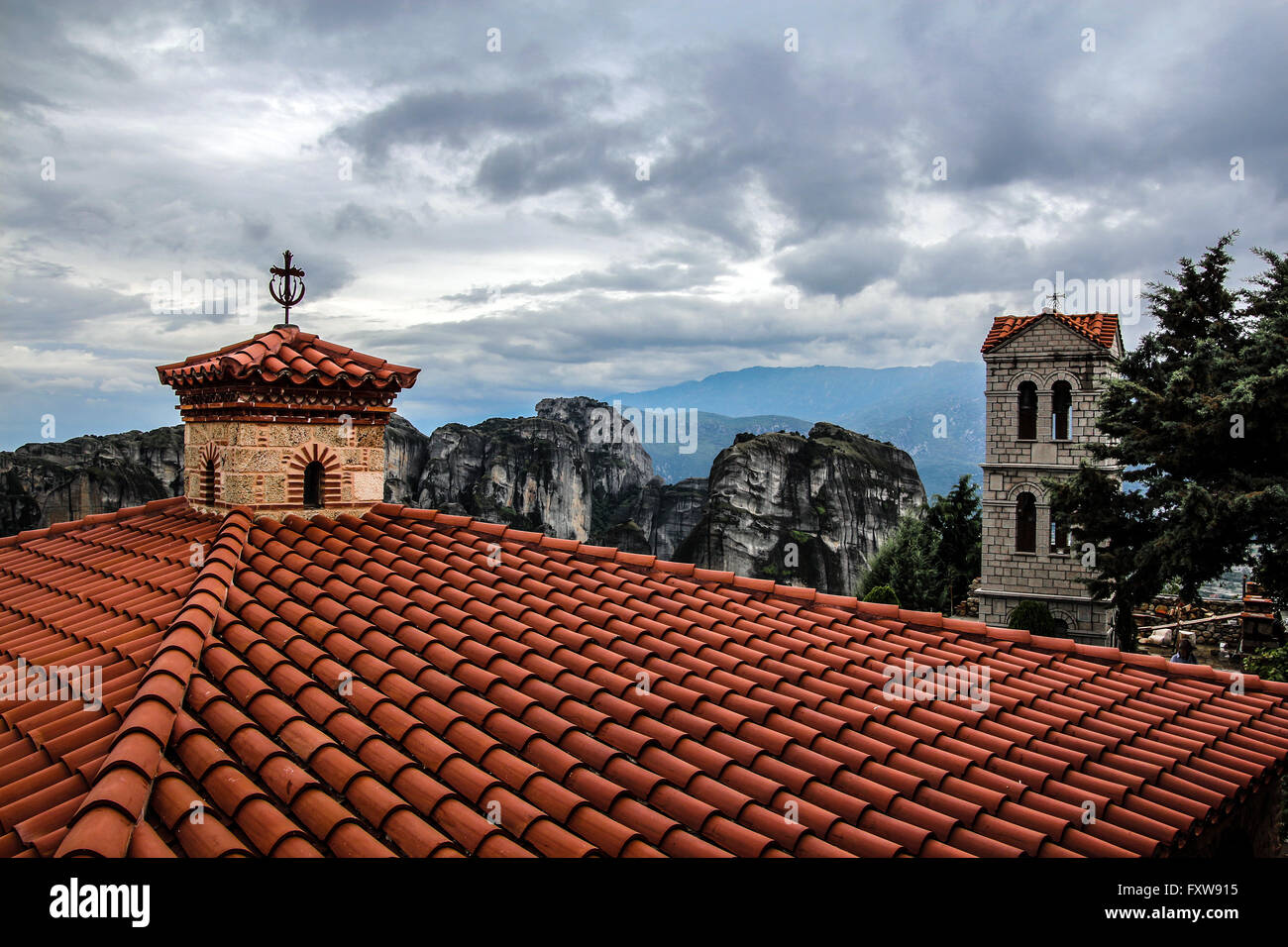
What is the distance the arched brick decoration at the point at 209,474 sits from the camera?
8.62 m

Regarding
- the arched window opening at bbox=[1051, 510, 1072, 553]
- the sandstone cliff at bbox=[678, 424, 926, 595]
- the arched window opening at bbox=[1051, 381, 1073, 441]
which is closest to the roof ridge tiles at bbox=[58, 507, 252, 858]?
the arched window opening at bbox=[1051, 510, 1072, 553]

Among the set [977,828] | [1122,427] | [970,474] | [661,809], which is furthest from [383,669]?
[970,474]

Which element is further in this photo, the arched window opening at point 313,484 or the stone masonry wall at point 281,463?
the arched window opening at point 313,484

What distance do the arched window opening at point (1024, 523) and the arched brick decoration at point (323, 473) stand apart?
2337 centimetres

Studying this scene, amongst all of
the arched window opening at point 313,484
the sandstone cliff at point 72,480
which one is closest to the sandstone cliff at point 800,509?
the sandstone cliff at point 72,480

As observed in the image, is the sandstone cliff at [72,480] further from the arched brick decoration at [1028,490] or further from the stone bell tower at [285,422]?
the arched brick decoration at [1028,490]

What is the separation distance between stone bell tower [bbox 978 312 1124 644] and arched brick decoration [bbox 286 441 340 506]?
22.9 m

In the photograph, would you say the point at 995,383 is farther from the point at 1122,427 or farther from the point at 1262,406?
the point at 1262,406

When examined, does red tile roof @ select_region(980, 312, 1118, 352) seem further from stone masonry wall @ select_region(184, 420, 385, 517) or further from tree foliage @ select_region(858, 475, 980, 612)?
stone masonry wall @ select_region(184, 420, 385, 517)

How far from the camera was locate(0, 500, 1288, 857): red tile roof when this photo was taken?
400cm

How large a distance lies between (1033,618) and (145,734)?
2497cm

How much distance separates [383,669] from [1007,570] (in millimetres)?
24930

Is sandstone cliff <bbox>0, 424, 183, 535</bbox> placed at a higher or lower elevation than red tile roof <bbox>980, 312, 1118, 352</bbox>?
lower
